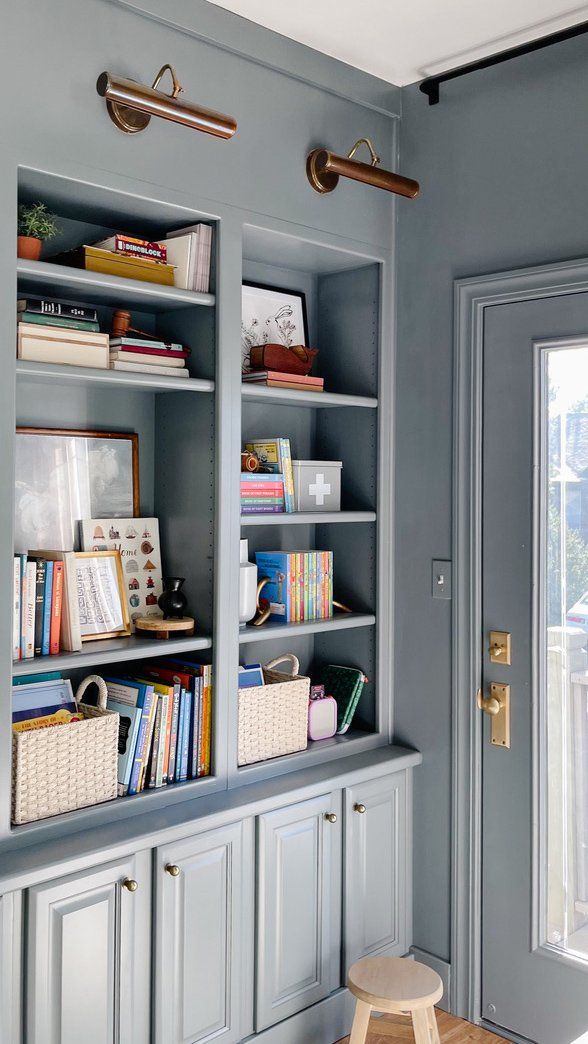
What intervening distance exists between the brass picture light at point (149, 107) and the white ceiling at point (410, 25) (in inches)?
15.5

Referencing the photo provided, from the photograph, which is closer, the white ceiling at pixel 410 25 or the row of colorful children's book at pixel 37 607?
the row of colorful children's book at pixel 37 607

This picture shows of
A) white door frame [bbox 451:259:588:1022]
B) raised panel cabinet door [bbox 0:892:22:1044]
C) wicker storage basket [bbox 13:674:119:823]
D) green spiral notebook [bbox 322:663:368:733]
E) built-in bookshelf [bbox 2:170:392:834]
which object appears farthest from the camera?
green spiral notebook [bbox 322:663:368:733]

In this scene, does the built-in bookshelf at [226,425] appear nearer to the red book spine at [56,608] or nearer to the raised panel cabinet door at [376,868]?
the red book spine at [56,608]

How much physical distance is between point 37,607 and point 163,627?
337mm

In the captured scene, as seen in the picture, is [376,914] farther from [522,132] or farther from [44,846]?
[522,132]

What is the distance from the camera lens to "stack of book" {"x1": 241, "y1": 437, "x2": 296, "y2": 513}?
2607 mm

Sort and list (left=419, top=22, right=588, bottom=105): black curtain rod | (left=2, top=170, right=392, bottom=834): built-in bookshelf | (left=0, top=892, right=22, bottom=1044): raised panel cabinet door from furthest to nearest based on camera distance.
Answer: (left=419, top=22, right=588, bottom=105): black curtain rod, (left=2, top=170, right=392, bottom=834): built-in bookshelf, (left=0, top=892, right=22, bottom=1044): raised panel cabinet door

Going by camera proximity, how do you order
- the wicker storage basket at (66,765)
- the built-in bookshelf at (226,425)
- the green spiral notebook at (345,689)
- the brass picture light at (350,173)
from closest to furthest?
1. the wicker storage basket at (66,765)
2. the built-in bookshelf at (226,425)
3. the brass picture light at (350,173)
4. the green spiral notebook at (345,689)

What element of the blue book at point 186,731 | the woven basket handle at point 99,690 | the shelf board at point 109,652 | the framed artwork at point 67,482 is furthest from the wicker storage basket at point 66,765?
the framed artwork at point 67,482

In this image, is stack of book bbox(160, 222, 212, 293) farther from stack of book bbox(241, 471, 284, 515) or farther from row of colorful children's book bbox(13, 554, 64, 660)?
row of colorful children's book bbox(13, 554, 64, 660)

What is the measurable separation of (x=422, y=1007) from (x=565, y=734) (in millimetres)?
766

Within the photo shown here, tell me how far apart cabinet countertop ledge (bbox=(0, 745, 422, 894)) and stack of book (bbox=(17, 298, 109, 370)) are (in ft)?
3.41

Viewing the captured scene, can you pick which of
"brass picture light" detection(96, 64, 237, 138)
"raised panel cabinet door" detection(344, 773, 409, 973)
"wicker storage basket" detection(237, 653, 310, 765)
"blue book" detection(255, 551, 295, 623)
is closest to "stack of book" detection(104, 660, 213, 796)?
"wicker storage basket" detection(237, 653, 310, 765)

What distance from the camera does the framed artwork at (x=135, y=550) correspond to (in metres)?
2.31
